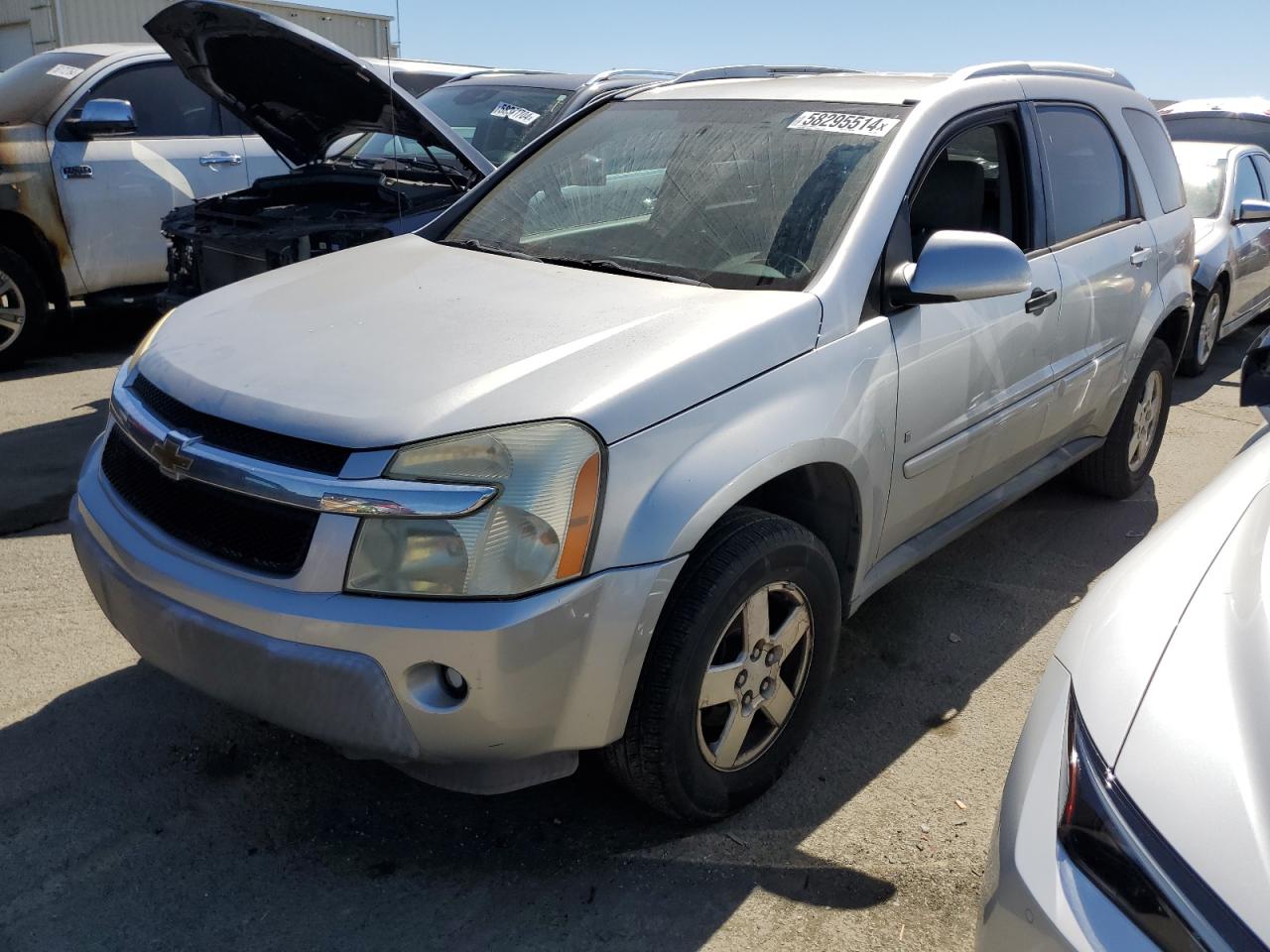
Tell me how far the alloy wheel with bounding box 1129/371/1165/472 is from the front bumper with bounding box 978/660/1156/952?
10.8 feet

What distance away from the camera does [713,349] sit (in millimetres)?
2533

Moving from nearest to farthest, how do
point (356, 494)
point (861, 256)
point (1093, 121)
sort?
point (356, 494), point (861, 256), point (1093, 121)

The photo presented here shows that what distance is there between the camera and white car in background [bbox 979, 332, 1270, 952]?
1426mm

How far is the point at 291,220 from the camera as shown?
5.44 meters

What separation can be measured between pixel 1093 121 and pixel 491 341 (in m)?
2.91

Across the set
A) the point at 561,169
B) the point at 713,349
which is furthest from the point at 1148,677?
the point at 561,169

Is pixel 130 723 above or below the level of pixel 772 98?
below

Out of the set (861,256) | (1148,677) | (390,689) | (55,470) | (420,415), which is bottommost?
(55,470)

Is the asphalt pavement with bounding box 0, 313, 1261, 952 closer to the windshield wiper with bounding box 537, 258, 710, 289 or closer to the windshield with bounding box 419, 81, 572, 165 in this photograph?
the windshield wiper with bounding box 537, 258, 710, 289

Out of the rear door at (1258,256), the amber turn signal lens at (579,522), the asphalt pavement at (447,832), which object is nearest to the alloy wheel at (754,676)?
the asphalt pavement at (447,832)

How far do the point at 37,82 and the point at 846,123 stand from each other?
5.83 metres

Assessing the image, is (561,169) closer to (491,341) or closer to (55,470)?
(491,341)

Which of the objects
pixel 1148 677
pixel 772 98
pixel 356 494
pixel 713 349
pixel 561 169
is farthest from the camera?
pixel 561 169

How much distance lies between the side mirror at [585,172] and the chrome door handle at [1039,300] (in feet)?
4.60
